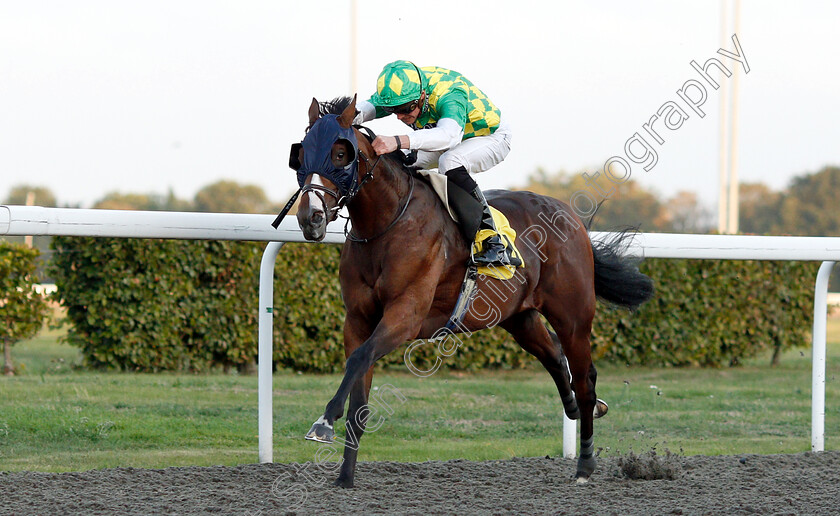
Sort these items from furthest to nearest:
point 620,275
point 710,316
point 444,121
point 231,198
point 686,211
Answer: point 231,198 < point 686,211 < point 710,316 < point 620,275 < point 444,121

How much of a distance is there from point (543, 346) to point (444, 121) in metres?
1.38

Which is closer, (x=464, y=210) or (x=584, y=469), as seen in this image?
(x=464, y=210)

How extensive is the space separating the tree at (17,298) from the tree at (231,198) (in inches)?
923

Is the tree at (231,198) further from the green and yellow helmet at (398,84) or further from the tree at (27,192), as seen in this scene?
the green and yellow helmet at (398,84)

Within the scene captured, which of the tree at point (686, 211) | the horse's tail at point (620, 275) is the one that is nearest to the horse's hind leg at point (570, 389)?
the horse's tail at point (620, 275)

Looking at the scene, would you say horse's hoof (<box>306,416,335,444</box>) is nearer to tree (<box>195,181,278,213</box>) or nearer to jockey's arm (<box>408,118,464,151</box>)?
jockey's arm (<box>408,118,464,151</box>)

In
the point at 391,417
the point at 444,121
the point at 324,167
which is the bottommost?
the point at 391,417

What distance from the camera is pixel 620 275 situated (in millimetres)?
4801

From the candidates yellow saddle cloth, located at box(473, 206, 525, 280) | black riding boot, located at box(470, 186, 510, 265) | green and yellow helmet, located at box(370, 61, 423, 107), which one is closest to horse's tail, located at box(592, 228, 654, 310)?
yellow saddle cloth, located at box(473, 206, 525, 280)

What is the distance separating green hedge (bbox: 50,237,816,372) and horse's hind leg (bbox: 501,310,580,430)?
4107 mm

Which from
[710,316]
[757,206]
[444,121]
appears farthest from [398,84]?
[757,206]

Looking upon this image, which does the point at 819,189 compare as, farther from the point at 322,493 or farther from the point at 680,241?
the point at 322,493

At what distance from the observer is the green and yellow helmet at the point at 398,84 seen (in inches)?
150

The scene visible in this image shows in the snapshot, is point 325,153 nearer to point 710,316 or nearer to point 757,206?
point 710,316
